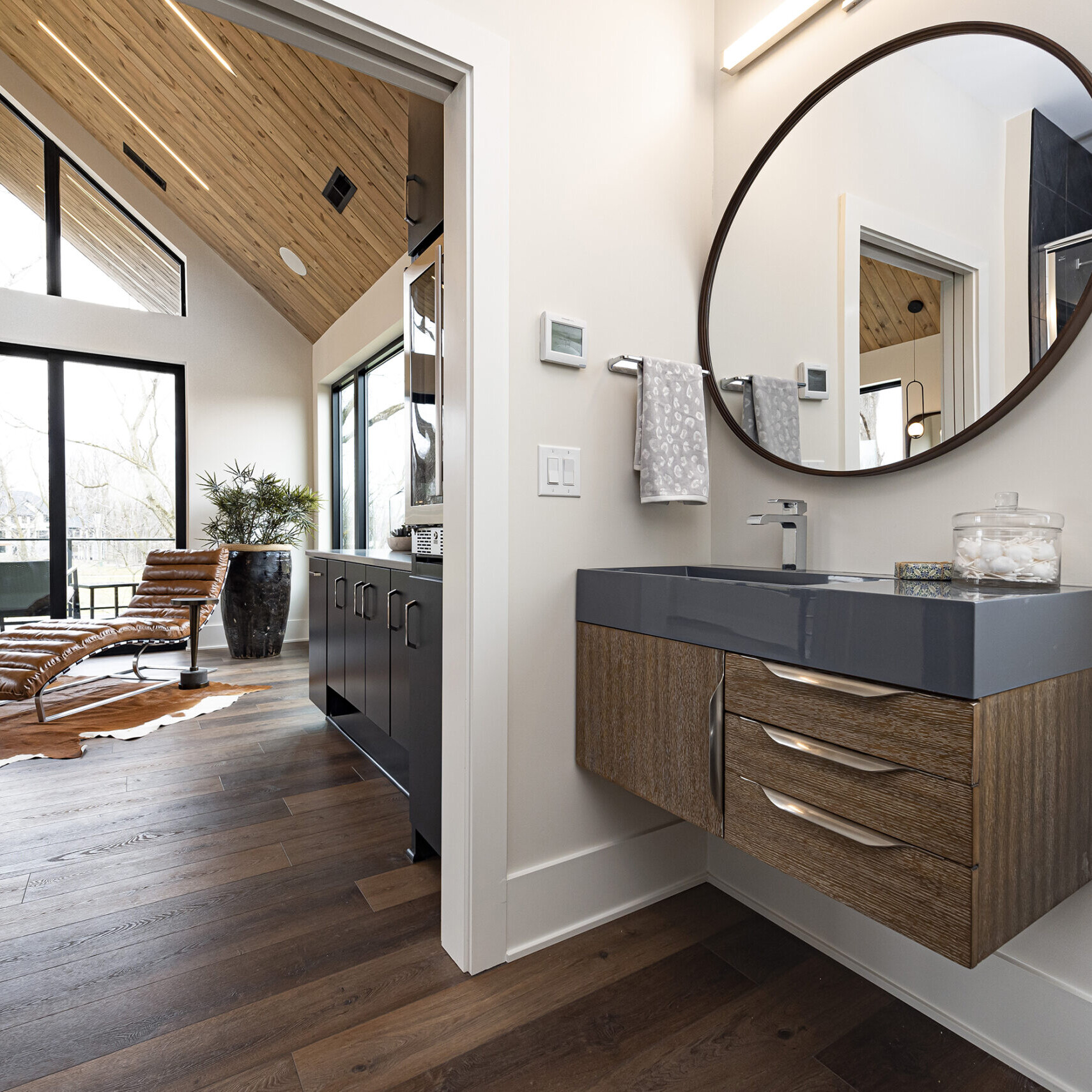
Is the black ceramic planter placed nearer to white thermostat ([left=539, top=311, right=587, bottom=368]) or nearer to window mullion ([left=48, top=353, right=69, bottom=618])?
window mullion ([left=48, top=353, right=69, bottom=618])

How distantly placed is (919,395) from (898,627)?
26.5 inches

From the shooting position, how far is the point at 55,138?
4.92 metres

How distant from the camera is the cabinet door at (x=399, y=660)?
2135mm

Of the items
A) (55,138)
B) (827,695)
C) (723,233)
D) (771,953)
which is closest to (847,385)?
(723,233)

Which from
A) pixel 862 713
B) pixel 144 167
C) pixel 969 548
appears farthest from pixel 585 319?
pixel 144 167

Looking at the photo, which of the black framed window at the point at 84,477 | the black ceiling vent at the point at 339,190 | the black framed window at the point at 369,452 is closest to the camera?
the black ceiling vent at the point at 339,190

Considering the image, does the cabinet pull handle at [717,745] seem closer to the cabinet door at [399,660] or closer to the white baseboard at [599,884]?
the white baseboard at [599,884]

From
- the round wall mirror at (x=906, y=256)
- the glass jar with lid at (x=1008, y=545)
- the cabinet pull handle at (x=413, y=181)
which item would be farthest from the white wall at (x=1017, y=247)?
the cabinet pull handle at (x=413, y=181)

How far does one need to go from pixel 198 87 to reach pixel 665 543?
12.6 ft

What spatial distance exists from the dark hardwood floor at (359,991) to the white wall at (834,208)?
1209mm

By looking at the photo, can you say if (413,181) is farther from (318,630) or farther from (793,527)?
(318,630)

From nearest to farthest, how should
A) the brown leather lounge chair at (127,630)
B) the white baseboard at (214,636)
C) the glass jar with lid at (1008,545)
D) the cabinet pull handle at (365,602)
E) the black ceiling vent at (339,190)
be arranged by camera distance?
the glass jar with lid at (1008,545) → the cabinet pull handle at (365,602) → the brown leather lounge chair at (127,630) → the black ceiling vent at (339,190) → the white baseboard at (214,636)

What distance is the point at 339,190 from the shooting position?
3791 millimetres

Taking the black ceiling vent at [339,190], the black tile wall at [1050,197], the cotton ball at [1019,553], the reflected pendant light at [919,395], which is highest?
the black ceiling vent at [339,190]
